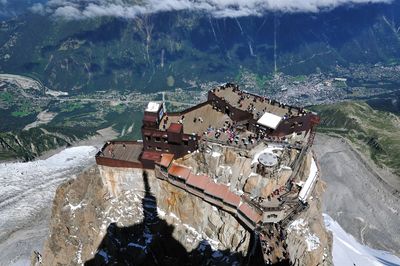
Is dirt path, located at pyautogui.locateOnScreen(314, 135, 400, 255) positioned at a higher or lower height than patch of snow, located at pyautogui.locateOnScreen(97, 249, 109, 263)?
lower

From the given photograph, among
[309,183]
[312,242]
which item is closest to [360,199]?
[309,183]

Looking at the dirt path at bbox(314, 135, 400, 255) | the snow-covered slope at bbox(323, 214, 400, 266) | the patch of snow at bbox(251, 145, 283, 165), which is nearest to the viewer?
the patch of snow at bbox(251, 145, 283, 165)

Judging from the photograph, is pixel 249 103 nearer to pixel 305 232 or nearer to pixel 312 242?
pixel 305 232

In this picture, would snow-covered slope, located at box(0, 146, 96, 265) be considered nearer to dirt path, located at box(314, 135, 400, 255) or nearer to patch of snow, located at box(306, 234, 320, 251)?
patch of snow, located at box(306, 234, 320, 251)

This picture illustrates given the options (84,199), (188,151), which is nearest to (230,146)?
(188,151)

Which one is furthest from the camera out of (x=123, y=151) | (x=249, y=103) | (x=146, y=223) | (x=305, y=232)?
(x=249, y=103)

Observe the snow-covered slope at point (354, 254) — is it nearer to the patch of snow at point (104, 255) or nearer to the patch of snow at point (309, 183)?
the patch of snow at point (309, 183)

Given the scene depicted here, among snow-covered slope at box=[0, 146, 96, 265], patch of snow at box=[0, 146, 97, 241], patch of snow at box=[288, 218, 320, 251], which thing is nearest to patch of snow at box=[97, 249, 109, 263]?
snow-covered slope at box=[0, 146, 96, 265]
